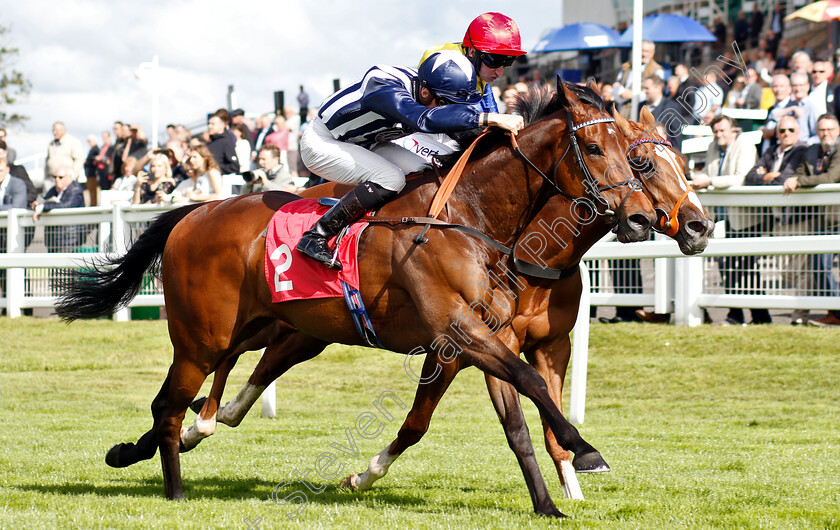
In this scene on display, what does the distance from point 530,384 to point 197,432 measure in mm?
2236

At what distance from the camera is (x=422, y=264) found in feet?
14.7

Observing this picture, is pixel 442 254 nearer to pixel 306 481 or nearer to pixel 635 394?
pixel 306 481

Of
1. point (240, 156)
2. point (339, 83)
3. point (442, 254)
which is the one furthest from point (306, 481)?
point (339, 83)

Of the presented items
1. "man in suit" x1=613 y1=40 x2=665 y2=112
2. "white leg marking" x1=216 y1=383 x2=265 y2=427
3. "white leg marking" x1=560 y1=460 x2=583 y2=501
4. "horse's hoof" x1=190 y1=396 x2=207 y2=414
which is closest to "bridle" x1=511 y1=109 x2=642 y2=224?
"white leg marking" x1=560 y1=460 x2=583 y2=501

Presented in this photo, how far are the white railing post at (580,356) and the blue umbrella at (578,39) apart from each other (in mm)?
11436

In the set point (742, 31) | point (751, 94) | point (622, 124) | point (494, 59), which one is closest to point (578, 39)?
point (742, 31)

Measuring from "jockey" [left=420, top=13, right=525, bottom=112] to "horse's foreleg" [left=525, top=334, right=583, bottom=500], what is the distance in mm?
1310

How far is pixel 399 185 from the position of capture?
15.8 ft

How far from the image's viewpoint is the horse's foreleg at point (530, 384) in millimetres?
4074

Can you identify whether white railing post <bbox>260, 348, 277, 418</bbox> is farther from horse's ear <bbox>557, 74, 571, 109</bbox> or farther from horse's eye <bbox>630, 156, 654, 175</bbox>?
horse's eye <bbox>630, 156, 654, 175</bbox>

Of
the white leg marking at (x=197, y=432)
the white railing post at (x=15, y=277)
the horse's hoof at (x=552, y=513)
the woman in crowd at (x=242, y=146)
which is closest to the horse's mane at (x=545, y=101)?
the horse's hoof at (x=552, y=513)

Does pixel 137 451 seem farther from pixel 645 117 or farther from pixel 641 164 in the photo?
pixel 645 117

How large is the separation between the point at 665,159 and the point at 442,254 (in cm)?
108

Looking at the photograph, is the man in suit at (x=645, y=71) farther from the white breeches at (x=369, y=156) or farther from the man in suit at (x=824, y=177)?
the white breeches at (x=369, y=156)
